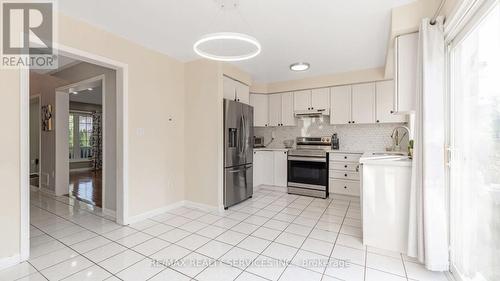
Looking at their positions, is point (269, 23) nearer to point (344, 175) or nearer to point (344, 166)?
point (344, 166)

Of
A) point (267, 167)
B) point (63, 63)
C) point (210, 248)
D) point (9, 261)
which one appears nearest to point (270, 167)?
point (267, 167)

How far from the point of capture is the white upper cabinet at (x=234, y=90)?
12.2 ft

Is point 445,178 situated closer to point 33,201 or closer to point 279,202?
point 279,202

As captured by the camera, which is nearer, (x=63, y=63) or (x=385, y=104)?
(x=63, y=63)

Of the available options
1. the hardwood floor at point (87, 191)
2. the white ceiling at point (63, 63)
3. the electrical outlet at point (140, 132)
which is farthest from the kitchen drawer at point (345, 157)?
the white ceiling at point (63, 63)

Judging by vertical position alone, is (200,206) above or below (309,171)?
below

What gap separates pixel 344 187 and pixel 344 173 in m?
0.27

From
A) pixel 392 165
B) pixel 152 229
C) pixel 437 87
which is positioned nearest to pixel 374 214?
pixel 392 165

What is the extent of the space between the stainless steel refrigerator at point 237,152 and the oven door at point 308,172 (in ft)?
3.15

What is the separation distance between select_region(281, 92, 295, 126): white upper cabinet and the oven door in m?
0.89

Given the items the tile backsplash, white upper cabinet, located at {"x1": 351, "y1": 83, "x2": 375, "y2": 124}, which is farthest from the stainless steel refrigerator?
white upper cabinet, located at {"x1": 351, "y1": 83, "x2": 375, "y2": 124}

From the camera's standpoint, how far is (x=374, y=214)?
232cm

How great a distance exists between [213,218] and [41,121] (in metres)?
4.50

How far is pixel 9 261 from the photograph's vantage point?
1960 mm
